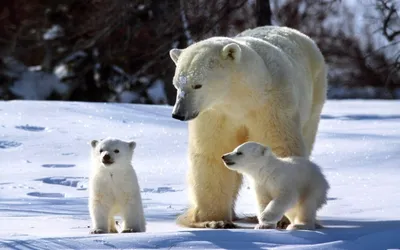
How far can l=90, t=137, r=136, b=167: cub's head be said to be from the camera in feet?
20.0

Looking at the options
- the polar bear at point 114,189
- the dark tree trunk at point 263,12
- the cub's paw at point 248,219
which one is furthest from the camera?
the dark tree trunk at point 263,12

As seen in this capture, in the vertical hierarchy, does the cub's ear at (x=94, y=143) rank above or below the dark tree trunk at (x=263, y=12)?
below

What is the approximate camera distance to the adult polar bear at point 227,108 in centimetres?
626

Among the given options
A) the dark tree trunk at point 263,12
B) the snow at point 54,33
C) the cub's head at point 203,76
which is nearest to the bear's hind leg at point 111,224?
the cub's head at point 203,76

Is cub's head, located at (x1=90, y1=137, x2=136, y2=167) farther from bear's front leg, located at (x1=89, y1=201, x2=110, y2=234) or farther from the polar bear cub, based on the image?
the polar bear cub

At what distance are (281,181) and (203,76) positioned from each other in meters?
0.83

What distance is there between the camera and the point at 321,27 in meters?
26.3

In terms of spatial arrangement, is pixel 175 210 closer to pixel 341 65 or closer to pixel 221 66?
pixel 221 66

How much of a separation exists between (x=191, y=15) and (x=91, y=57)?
9327 mm

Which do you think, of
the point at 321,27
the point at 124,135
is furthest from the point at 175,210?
the point at 321,27

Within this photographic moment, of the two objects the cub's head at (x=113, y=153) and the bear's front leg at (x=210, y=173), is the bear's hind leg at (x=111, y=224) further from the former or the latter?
the bear's front leg at (x=210, y=173)

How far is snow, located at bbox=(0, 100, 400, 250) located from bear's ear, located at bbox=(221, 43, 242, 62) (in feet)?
3.71

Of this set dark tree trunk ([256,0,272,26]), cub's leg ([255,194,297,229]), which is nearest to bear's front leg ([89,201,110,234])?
cub's leg ([255,194,297,229])

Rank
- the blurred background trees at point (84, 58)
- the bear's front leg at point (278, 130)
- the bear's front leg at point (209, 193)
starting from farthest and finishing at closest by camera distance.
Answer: the blurred background trees at point (84, 58)
the bear's front leg at point (209, 193)
the bear's front leg at point (278, 130)
